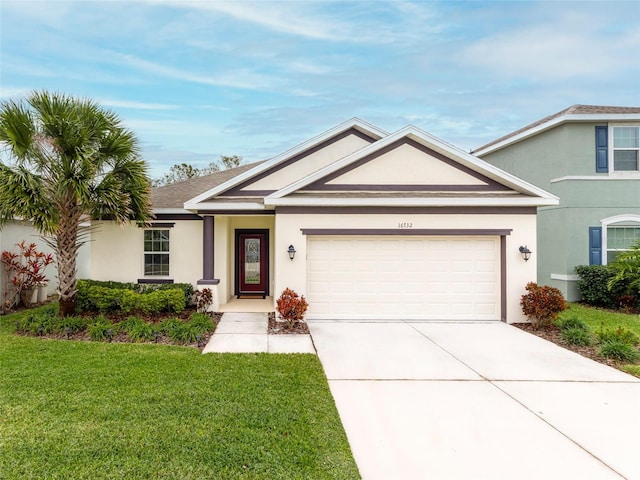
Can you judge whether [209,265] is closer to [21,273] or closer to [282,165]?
[282,165]

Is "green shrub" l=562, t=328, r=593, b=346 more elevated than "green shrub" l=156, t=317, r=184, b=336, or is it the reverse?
"green shrub" l=156, t=317, r=184, b=336

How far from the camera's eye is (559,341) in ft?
26.7

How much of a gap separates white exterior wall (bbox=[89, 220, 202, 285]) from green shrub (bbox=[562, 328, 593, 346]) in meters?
10.5

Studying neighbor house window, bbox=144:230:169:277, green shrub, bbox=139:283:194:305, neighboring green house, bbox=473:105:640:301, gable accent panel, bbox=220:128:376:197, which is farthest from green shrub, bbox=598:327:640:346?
neighbor house window, bbox=144:230:169:277

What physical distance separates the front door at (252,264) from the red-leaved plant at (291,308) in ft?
14.2

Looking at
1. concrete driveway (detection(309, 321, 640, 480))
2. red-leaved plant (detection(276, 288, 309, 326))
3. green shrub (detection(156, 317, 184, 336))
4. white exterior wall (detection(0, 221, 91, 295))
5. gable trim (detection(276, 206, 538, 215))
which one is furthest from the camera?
white exterior wall (detection(0, 221, 91, 295))

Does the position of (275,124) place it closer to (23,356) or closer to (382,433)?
(23,356)

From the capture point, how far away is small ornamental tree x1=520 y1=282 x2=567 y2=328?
29.4ft

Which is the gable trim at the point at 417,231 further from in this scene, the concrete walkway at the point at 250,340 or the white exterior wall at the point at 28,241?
the white exterior wall at the point at 28,241

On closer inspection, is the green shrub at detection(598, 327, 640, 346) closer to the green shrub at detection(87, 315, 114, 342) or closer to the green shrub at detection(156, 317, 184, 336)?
the green shrub at detection(156, 317, 184, 336)

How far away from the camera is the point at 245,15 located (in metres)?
12.1

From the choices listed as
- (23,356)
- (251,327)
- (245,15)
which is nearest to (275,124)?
(245,15)

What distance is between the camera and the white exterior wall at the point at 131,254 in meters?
12.0

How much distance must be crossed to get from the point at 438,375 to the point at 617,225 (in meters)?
11.4
